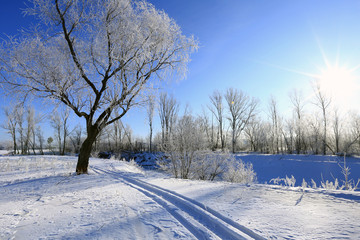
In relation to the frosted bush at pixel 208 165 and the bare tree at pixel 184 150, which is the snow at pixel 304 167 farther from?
the bare tree at pixel 184 150

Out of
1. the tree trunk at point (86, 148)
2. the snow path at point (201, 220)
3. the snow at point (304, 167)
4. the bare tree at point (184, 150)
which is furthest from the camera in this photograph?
the snow at point (304, 167)

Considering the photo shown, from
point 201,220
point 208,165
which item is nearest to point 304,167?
point 208,165

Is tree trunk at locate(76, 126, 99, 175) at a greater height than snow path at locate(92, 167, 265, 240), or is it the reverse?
tree trunk at locate(76, 126, 99, 175)

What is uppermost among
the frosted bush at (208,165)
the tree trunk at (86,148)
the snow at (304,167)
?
the tree trunk at (86,148)

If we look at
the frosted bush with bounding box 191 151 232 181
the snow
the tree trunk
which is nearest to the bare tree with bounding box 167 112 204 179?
the frosted bush with bounding box 191 151 232 181

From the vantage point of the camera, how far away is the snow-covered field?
2.50 metres

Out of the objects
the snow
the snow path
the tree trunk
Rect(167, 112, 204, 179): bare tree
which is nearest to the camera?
the snow path

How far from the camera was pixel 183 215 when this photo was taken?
3189 mm

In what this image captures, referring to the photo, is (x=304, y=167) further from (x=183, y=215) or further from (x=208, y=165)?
(x=183, y=215)

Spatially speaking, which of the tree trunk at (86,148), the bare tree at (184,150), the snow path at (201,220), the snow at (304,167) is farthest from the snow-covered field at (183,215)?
Answer: the snow at (304,167)

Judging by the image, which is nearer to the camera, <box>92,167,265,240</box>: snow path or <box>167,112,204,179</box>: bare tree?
<box>92,167,265,240</box>: snow path

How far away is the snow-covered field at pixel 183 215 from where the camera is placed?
2502 mm

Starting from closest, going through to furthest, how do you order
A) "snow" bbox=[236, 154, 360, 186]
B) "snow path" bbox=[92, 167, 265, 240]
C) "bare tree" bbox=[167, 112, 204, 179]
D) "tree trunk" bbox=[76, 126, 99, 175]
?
1. "snow path" bbox=[92, 167, 265, 240]
2. "tree trunk" bbox=[76, 126, 99, 175]
3. "bare tree" bbox=[167, 112, 204, 179]
4. "snow" bbox=[236, 154, 360, 186]

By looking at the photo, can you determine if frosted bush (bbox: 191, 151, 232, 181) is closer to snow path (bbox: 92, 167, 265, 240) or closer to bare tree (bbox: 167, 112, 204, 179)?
bare tree (bbox: 167, 112, 204, 179)
